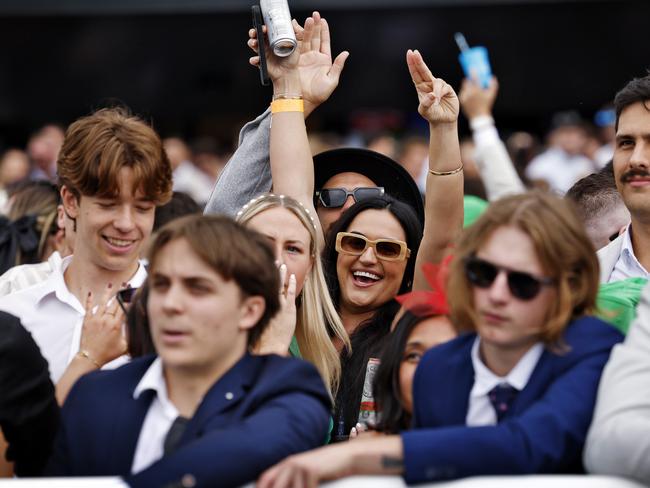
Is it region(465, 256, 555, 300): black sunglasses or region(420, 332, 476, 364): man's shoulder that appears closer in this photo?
region(465, 256, 555, 300): black sunglasses

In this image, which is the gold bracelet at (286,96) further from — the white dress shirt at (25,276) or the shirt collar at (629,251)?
the shirt collar at (629,251)

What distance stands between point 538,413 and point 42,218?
327 centimetres

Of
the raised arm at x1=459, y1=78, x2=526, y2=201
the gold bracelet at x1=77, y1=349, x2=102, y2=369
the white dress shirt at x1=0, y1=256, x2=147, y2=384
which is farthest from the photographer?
the raised arm at x1=459, y1=78, x2=526, y2=201

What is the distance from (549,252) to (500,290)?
6.3 inches

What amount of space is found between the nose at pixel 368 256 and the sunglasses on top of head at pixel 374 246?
11 millimetres

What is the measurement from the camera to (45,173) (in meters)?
11.1

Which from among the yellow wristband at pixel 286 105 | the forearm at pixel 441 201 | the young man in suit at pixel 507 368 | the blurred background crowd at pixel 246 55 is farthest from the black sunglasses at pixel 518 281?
the blurred background crowd at pixel 246 55

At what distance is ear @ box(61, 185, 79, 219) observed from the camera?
13.9 ft

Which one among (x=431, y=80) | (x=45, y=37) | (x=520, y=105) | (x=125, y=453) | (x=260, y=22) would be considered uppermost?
(x=45, y=37)

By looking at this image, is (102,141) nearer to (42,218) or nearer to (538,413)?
(42,218)

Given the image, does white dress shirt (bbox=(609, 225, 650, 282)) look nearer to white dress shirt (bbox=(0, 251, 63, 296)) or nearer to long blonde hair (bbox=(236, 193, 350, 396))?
long blonde hair (bbox=(236, 193, 350, 396))

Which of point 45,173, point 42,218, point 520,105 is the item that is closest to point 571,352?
point 42,218

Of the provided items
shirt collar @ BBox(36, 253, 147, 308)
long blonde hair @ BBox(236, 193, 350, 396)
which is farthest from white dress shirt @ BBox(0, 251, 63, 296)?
long blonde hair @ BBox(236, 193, 350, 396)

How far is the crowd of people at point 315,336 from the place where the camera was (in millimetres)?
2838
